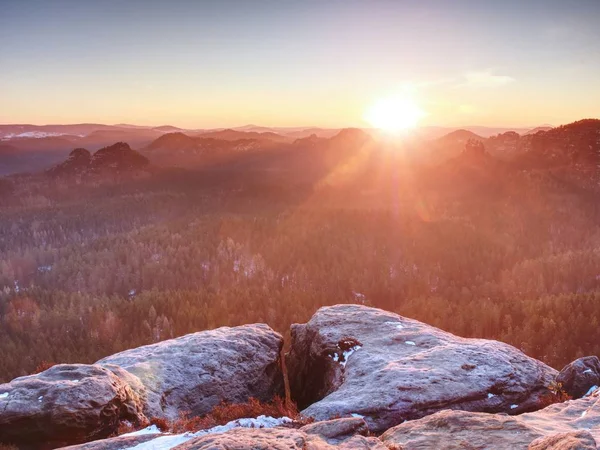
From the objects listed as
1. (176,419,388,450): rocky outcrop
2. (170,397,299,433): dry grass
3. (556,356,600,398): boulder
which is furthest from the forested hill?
(176,419,388,450): rocky outcrop

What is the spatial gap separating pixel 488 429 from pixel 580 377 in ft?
28.9

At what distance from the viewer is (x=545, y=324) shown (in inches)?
2589

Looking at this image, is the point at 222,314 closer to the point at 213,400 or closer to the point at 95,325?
the point at 95,325

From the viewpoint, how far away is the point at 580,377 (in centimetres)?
1805

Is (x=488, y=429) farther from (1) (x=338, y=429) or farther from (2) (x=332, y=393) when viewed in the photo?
(2) (x=332, y=393)

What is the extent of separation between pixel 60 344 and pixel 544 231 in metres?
173

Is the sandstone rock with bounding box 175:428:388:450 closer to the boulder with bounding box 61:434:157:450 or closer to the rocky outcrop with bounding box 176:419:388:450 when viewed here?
the rocky outcrop with bounding box 176:419:388:450

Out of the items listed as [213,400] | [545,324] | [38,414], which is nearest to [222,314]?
[545,324]

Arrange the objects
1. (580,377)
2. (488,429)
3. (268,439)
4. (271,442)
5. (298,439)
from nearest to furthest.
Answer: (271,442) → (268,439) → (298,439) → (488,429) → (580,377)

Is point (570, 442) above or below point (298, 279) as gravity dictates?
above

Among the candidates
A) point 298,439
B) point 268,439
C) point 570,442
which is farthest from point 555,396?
point 268,439

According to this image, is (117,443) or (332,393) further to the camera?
(332,393)

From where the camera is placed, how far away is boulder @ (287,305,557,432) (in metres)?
16.2

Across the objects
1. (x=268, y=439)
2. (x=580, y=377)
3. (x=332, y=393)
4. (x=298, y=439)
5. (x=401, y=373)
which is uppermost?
(x=268, y=439)
